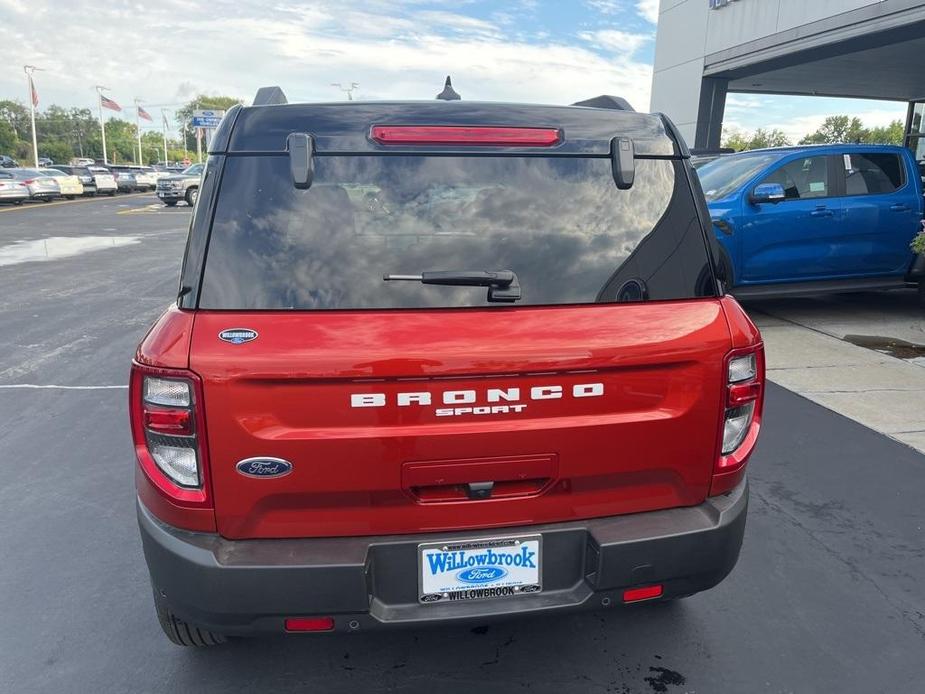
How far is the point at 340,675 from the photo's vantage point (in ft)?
8.50

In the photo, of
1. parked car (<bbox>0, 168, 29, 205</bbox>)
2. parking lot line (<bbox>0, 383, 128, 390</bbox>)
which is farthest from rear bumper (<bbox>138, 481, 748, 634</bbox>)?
parked car (<bbox>0, 168, 29, 205</bbox>)

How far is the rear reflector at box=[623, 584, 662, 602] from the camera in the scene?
2.22m

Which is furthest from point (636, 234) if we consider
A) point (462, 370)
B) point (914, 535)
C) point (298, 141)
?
point (914, 535)

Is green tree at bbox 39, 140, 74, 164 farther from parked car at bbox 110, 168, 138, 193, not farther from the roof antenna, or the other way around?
the roof antenna

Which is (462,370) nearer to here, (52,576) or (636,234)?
(636,234)

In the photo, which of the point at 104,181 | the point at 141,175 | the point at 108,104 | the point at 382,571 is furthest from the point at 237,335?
the point at 108,104

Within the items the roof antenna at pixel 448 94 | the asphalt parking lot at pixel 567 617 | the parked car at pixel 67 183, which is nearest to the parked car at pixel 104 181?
the parked car at pixel 67 183

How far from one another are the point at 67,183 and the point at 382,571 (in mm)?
38657

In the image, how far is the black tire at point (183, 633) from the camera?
2.44 metres

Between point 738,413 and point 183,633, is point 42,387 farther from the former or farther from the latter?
point 738,413

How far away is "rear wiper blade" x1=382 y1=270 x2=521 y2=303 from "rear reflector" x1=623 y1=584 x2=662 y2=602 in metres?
0.98

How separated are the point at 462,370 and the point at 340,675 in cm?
133

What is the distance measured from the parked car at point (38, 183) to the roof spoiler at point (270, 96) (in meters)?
33.5

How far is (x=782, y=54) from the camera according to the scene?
14.9 meters
